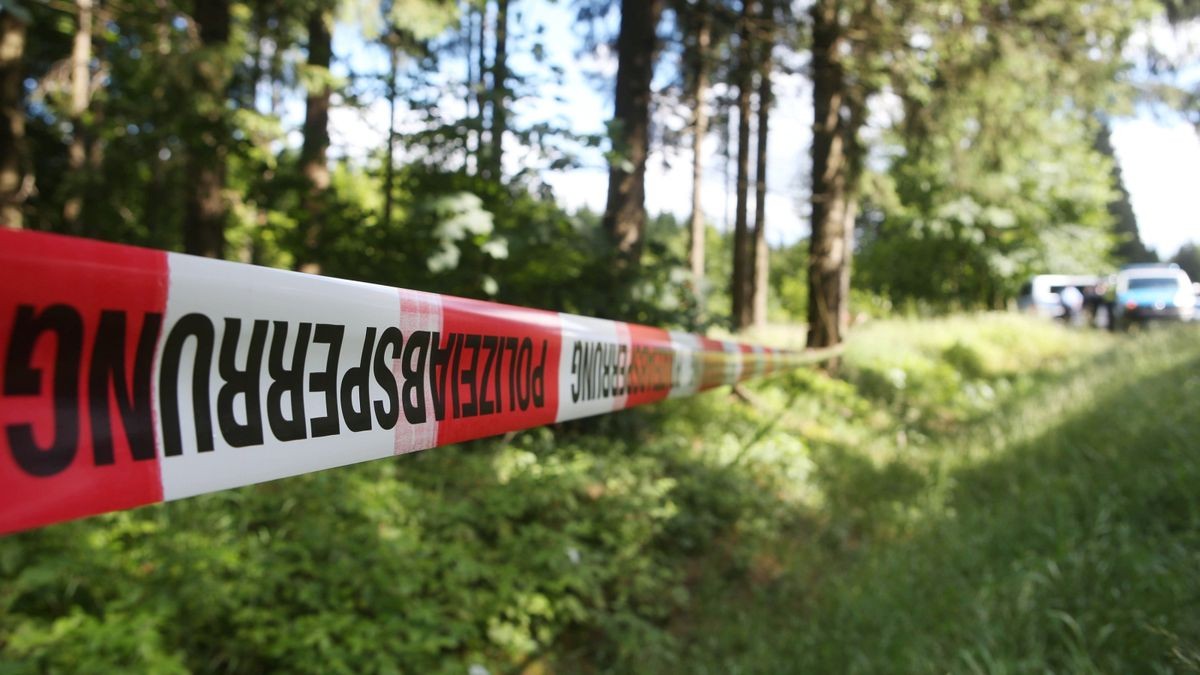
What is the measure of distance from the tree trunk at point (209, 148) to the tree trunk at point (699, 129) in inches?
163

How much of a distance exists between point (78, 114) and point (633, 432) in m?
7.00

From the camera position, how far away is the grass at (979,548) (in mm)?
3328

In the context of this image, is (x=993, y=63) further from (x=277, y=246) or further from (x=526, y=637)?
(x=526, y=637)

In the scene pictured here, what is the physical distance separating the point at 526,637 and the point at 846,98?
942 cm

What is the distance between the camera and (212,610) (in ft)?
11.2

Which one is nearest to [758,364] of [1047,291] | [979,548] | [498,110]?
[979,548]

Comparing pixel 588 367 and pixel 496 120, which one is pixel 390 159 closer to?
pixel 496 120

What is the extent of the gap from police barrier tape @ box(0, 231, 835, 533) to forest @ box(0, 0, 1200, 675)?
2.18m

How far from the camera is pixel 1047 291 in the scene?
83.0 ft

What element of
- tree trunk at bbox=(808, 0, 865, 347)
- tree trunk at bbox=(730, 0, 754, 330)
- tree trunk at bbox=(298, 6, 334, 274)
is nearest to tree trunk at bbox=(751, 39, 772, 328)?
tree trunk at bbox=(730, 0, 754, 330)

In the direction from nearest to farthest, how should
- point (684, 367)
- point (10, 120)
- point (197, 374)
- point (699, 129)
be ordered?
point (197, 374), point (684, 367), point (10, 120), point (699, 129)

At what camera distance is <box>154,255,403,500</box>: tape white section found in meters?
1.09

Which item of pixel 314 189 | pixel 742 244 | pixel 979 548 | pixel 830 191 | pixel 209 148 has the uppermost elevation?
pixel 830 191

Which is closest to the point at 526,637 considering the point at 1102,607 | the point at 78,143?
the point at 1102,607
